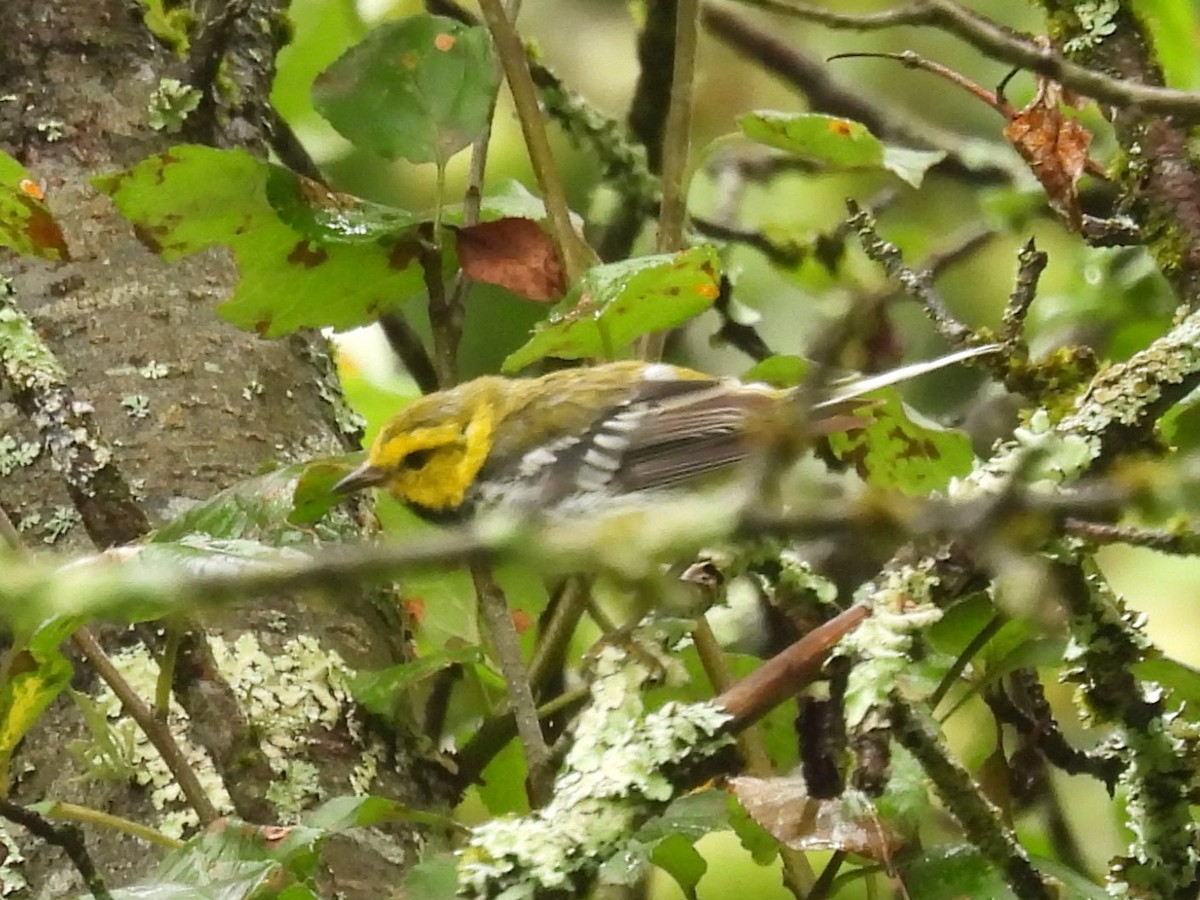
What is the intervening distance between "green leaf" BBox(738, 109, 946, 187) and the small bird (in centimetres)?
22

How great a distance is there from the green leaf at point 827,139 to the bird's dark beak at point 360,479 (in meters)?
0.41

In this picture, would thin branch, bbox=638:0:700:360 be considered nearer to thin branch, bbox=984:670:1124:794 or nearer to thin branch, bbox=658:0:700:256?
thin branch, bbox=658:0:700:256

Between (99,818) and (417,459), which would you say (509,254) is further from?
(99,818)

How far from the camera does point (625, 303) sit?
1.01 m

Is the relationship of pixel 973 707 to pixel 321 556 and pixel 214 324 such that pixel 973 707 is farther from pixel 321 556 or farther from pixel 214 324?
pixel 321 556

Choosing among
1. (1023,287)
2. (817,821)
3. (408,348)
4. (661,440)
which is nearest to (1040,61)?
(1023,287)

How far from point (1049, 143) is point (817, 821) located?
573mm

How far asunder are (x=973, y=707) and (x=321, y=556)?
0.95 m

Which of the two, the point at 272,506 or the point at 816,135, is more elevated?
the point at 816,135

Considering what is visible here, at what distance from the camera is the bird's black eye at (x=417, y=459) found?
1.30 meters

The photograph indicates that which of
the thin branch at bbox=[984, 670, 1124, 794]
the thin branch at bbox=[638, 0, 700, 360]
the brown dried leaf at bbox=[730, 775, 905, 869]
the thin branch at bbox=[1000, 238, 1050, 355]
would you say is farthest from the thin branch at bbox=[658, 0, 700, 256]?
the brown dried leaf at bbox=[730, 775, 905, 869]

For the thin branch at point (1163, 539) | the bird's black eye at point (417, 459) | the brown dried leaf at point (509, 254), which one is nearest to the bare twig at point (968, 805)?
the thin branch at point (1163, 539)

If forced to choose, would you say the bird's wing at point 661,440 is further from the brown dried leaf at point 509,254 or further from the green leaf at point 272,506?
the green leaf at point 272,506

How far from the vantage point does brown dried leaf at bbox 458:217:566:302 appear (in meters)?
1.13
